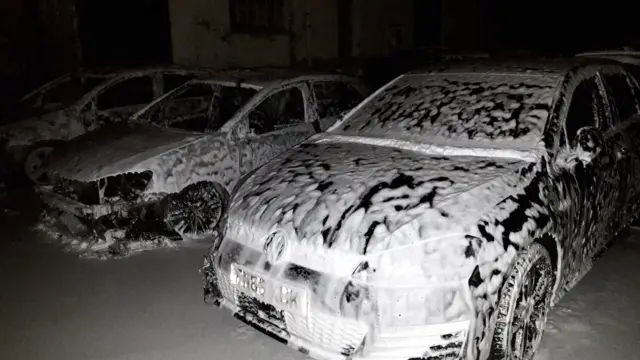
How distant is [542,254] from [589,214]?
804 mm

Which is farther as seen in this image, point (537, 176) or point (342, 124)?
point (342, 124)

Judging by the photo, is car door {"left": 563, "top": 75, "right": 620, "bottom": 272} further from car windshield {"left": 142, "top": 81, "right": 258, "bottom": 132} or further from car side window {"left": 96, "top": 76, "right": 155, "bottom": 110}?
car side window {"left": 96, "top": 76, "right": 155, "bottom": 110}

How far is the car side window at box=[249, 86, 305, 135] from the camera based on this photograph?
5551 mm

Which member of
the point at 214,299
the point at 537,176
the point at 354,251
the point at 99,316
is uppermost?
the point at 537,176

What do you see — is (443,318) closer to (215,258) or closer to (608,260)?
(215,258)

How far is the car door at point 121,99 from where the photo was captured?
23.7 feet

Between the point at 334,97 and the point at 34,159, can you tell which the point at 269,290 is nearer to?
the point at 334,97

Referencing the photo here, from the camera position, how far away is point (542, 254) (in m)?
3.01

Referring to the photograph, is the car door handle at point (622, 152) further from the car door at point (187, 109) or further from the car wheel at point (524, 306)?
the car door at point (187, 109)

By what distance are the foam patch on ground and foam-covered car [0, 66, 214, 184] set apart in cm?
178

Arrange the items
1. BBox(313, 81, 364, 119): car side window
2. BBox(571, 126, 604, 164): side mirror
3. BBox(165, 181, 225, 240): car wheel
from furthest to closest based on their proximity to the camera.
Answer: BBox(313, 81, 364, 119): car side window
BBox(165, 181, 225, 240): car wheel
BBox(571, 126, 604, 164): side mirror

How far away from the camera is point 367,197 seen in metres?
3.01

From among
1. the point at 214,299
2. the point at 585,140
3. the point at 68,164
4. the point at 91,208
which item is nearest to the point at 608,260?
the point at 585,140

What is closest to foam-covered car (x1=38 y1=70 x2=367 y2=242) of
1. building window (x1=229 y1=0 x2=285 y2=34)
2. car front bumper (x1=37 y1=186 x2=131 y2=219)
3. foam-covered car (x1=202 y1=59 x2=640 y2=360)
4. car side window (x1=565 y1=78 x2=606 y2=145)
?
car front bumper (x1=37 y1=186 x2=131 y2=219)
